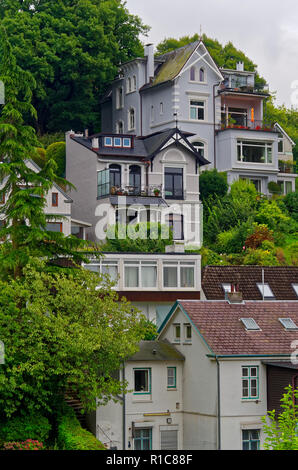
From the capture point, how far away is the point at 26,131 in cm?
4534

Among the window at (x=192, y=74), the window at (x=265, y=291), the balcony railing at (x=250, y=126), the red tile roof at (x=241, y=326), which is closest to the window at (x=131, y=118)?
the window at (x=192, y=74)

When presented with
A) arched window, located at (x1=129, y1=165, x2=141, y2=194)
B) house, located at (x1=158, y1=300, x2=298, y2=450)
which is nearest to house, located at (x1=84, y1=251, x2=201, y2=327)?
house, located at (x1=158, y1=300, x2=298, y2=450)

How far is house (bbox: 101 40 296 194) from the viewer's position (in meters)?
79.2

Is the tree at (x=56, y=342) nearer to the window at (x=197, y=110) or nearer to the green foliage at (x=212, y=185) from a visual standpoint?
the green foliage at (x=212, y=185)

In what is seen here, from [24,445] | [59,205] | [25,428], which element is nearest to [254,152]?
[59,205]

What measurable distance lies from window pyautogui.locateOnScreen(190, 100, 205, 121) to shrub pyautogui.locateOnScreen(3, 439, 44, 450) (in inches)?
1729

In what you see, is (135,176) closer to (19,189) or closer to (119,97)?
(119,97)

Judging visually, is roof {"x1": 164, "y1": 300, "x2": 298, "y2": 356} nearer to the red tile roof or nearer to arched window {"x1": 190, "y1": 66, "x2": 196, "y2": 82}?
the red tile roof

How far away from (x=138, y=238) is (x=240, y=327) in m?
15.4

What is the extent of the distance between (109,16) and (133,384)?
4677 cm

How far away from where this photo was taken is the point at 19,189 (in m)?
45.2

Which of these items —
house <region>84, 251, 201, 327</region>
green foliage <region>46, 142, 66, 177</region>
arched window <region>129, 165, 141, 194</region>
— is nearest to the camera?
house <region>84, 251, 201, 327</region>

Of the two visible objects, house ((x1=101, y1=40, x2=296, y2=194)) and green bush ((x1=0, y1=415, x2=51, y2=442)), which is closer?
green bush ((x1=0, y1=415, x2=51, y2=442))

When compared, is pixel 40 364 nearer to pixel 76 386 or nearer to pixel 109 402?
pixel 76 386
